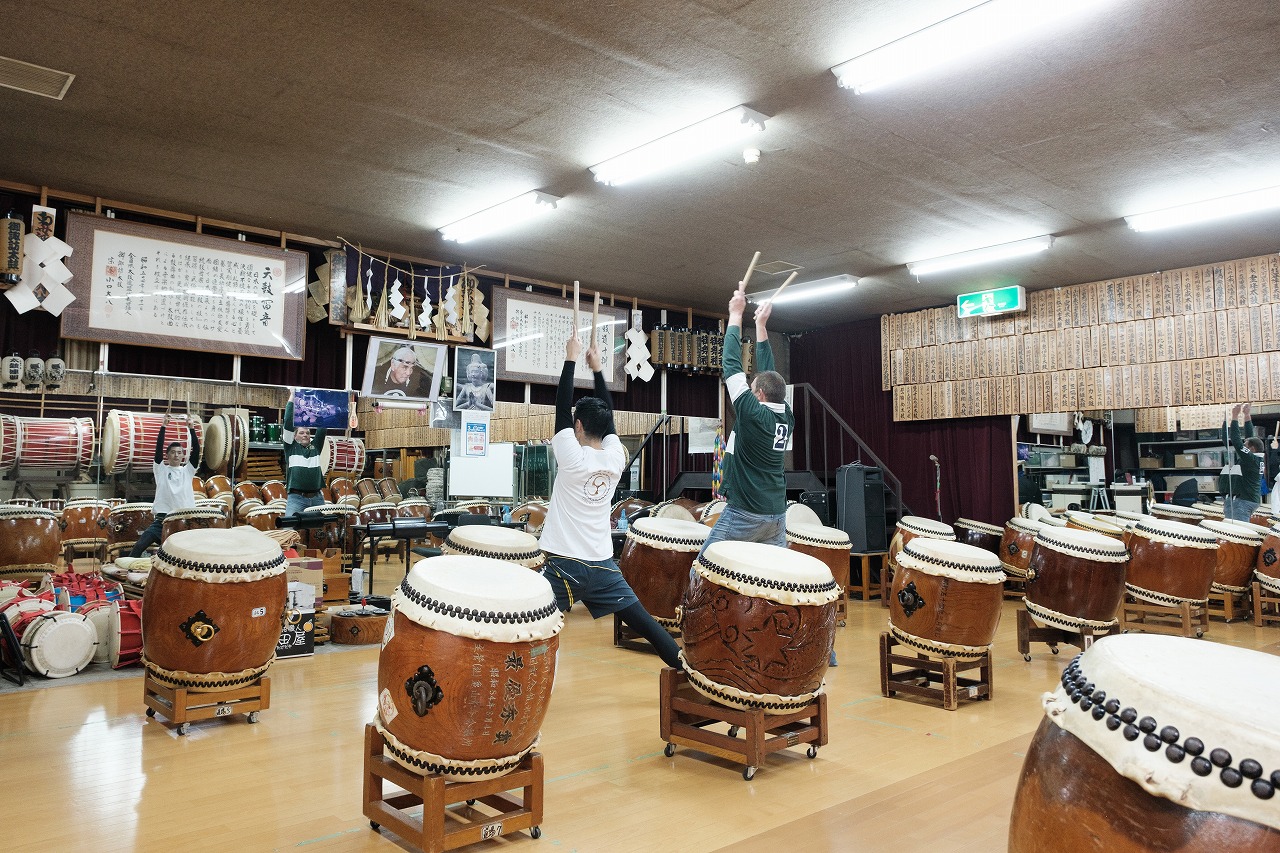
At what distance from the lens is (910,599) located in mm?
4160

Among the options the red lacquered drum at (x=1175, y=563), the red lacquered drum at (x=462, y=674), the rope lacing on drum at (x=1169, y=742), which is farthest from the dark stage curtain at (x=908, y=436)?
the rope lacing on drum at (x=1169, y=742)

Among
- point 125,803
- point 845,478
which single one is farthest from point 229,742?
point 845,478

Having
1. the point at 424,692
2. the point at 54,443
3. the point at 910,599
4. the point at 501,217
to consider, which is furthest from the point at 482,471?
the point at 424,692

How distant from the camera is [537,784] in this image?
250cm

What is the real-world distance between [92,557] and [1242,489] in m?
10.6

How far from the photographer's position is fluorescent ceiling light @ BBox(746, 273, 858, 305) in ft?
28.0

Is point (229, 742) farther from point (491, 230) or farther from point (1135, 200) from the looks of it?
point (1135, 200)

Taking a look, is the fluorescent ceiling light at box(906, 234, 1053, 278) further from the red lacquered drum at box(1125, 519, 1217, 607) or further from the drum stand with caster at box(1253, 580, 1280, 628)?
the drum stand with caster at box(1253, 580, 1280, 628)

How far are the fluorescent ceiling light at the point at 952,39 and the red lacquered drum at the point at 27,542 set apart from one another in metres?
6.03

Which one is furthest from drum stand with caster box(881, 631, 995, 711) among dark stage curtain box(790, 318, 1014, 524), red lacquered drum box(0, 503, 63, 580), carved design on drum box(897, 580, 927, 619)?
red lacquered drum box(0, 503, 63, 580)

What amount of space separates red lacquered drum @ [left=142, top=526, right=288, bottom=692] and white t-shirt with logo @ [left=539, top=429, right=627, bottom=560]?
125 centimetres

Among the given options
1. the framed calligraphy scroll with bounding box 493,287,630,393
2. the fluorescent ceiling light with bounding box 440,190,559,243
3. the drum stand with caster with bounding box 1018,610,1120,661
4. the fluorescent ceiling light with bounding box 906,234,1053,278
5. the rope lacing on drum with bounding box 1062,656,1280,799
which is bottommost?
the drum stand with caster with bounding box 1018,610,1120,661

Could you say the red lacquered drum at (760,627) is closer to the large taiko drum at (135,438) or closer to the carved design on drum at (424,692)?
the carved design on drum at (424,692)

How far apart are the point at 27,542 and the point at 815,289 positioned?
7210 mm
